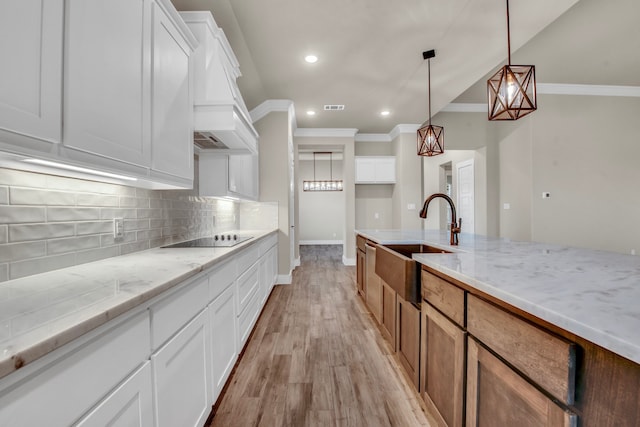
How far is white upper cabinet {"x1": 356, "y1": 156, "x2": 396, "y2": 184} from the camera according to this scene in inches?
235

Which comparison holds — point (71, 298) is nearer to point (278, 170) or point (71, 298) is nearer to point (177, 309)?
point (177, 309)

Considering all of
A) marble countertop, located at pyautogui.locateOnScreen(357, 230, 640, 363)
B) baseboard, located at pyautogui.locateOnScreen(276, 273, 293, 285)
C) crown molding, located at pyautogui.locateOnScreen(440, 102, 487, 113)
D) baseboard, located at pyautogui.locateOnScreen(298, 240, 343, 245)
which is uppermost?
crown molding, located at pyautogui.locateOnScreen(440, 102, 487, 113)

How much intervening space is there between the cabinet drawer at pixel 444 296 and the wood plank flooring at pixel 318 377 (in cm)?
72

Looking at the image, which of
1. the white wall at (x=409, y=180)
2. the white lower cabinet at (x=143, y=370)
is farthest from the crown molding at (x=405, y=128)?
the white lower cabinet at (x=143, y=370)

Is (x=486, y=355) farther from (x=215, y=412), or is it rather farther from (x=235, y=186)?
(x=235, y=186)

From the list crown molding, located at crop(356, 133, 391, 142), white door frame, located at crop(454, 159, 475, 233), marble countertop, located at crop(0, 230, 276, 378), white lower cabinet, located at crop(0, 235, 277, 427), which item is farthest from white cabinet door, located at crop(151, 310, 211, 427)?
white door frame, located at crop(454, 159, 475, 233)

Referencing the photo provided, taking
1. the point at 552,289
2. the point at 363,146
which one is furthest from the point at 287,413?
the point at 363,146

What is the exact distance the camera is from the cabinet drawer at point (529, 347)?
2.11 feet

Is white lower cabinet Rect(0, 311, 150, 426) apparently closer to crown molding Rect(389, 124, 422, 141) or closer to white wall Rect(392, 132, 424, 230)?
white wall Rect(392, 132, 424, 230)

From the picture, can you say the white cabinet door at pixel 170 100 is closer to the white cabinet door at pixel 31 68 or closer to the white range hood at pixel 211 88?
the white range hood at pixel 211 88

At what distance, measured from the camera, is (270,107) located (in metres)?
4.28

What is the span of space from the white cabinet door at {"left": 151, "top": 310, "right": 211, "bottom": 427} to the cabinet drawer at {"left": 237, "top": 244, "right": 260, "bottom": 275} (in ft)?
2.29

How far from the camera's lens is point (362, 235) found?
3.18 meters

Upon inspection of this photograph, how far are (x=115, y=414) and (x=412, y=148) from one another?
19.0 ft
